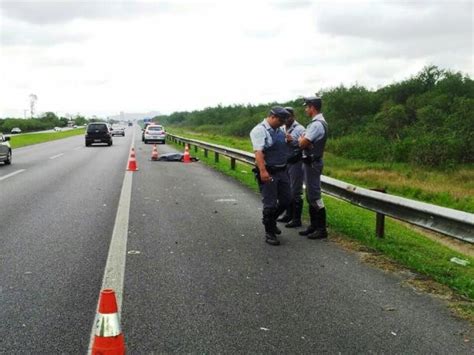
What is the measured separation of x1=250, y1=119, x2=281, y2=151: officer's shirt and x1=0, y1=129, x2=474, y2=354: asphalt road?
52.2 inches

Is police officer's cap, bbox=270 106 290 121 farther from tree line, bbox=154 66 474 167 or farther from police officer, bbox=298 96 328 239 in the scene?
tree line, bbox=154 66 474 167

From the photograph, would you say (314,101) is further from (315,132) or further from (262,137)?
(262,137)

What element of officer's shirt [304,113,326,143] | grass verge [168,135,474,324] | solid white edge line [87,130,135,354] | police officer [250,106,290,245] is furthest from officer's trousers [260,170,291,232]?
solid white edge line [87,130,135,354]

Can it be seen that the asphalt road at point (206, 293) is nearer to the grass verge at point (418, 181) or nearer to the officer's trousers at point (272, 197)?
the officer's trousers at point (272, 197)

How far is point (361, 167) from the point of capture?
2575 centimetres

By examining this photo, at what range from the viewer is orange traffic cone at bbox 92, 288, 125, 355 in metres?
2.84

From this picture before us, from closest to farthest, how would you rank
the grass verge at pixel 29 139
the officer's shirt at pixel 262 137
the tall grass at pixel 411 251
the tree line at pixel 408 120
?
the tall grass at pixel 411 251 < the officer's shirt at pixel 262 137 < the tree line at pixel 408 120 < the grass verge at pixel 29 139

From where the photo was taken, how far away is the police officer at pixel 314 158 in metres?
6.85

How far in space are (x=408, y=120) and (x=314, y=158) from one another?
114 feet

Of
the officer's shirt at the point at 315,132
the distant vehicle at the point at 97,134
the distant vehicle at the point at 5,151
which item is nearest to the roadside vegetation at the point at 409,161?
the officer's shirt at the point at 315,132

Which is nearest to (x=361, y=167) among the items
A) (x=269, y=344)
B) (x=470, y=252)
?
(x=470, y=252)

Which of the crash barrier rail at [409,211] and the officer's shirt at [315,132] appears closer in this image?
the crash barrier rail at [409,211]

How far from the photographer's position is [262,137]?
260 inches

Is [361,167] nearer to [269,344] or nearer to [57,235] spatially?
[57,235]
